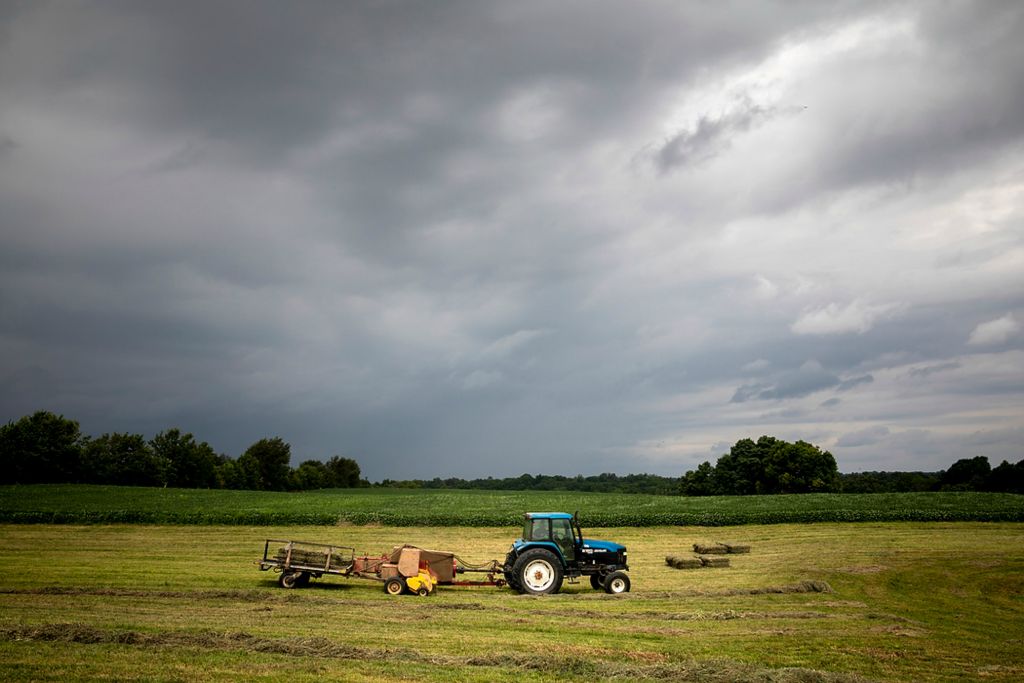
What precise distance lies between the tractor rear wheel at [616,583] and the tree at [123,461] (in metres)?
91.1

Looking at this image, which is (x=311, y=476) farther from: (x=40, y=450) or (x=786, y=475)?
(x=786, y=475)

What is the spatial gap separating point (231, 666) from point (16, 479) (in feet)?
274

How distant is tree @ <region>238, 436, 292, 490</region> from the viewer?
4454 inches

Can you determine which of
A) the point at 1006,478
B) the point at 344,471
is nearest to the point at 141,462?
the point at 344,471

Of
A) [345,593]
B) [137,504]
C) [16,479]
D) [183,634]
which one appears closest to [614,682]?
[183,634]

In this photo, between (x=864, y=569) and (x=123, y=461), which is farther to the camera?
(x=123, y=461)

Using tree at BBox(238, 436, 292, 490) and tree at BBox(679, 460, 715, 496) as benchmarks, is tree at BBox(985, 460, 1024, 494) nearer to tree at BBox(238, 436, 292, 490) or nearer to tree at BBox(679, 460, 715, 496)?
tree at BBox(679, 460, 715, 496)

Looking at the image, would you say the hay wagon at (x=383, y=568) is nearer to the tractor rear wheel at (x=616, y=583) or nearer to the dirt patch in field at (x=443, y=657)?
the tractor rear wheel at (x=616, y=583)

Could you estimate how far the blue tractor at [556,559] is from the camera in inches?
757

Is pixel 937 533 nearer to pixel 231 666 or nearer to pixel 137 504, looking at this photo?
pixel 231 666

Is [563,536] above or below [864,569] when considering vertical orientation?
above

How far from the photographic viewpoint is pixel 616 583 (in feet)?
64.7

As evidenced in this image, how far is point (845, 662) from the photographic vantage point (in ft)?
36.9

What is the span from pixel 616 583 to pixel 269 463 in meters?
108
